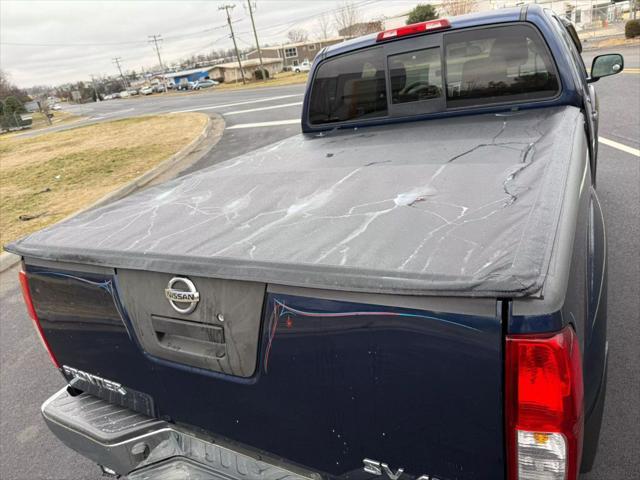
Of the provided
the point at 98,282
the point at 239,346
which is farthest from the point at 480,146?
the point at 98,282

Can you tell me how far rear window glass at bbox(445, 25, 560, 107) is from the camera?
133 inches

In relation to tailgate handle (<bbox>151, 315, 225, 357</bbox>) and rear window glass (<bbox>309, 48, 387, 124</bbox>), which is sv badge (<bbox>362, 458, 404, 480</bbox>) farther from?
rear window glass (<bbox>309, 48, 387, 124</bbox>)

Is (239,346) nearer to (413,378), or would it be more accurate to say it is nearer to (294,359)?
(294,359)

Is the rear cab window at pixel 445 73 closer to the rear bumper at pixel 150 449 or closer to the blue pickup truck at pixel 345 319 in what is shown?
the blue pickup truck at pixel 345 319

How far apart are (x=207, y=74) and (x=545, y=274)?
10315 cm

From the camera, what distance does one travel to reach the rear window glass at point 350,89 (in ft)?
12.7

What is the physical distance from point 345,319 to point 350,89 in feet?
10.1

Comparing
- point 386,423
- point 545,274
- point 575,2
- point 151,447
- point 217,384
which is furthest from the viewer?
point 575,2

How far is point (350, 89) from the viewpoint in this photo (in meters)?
4.04

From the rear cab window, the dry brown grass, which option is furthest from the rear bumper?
the dry brown grass

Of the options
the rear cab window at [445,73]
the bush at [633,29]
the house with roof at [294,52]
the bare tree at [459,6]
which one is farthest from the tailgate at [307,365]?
the house with roof at [294,52]

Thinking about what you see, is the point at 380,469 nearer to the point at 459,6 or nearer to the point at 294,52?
the point at 459,6

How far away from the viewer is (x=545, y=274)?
1.19 m

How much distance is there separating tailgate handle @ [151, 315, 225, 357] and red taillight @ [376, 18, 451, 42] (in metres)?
2.90
